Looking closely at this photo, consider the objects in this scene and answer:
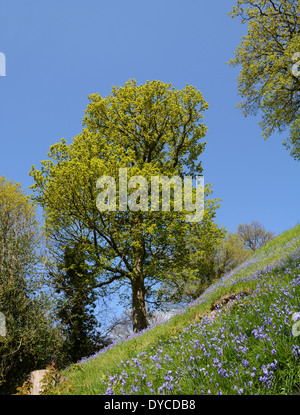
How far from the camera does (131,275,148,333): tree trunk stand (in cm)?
1645

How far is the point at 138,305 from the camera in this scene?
55.6 ft

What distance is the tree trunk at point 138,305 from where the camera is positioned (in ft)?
54.0

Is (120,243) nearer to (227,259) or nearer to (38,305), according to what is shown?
(38,305)
